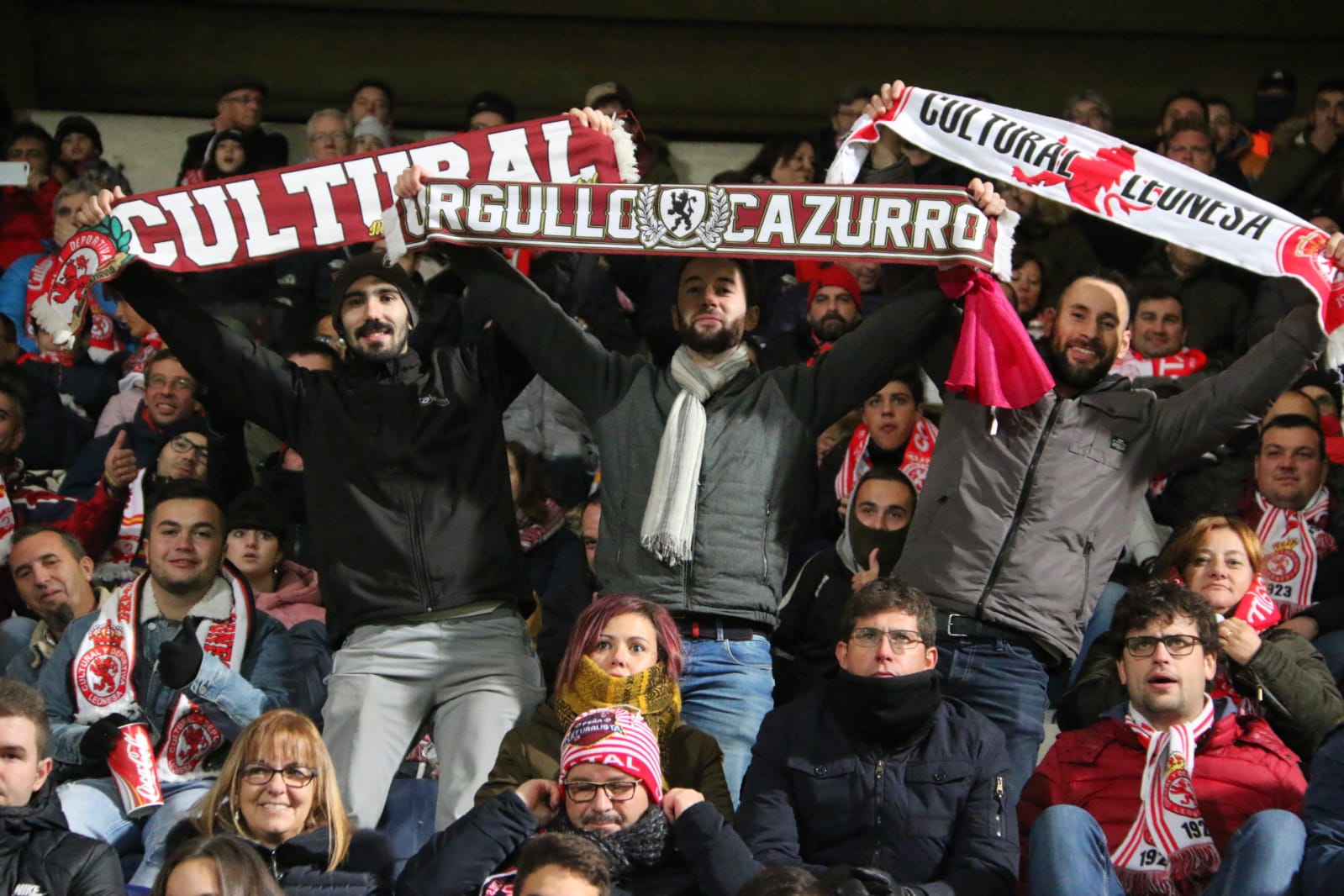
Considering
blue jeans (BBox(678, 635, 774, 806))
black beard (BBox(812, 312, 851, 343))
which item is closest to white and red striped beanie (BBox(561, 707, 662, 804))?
blue jeans (BBox(678, 635, 774, 806))

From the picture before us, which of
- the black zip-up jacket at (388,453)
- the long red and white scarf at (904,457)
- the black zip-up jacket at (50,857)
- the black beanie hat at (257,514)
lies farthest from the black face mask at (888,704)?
the black beanie hat at (257,514)

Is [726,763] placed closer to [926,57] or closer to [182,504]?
[182,504]

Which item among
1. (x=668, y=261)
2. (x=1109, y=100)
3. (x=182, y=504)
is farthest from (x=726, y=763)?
(x=1109, y=100)

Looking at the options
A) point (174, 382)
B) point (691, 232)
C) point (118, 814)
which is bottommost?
point (118, 814)

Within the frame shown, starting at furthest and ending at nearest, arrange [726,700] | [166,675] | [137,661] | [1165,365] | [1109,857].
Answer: [1165,365] → [137,661] → [166,675] → [726,700] → [1109,857]

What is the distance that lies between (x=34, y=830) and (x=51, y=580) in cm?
182

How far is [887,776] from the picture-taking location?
16.8 feet

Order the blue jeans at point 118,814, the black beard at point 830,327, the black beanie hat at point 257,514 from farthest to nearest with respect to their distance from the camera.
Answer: the black beard at point 830,327 → the black beanie hat at point 257,514 → the blue jeans at point 118,814

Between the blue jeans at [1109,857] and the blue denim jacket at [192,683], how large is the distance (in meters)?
2.34

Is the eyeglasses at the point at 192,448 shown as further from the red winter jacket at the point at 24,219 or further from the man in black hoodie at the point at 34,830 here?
the red winter jacket at the point at 24,219

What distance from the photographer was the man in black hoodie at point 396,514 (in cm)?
557

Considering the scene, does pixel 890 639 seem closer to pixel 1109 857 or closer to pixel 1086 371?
pixel 1109 857

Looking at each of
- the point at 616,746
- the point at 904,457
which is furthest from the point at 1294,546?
the point at 616,746

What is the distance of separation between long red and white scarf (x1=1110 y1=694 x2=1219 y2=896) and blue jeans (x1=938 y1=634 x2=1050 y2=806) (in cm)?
34
